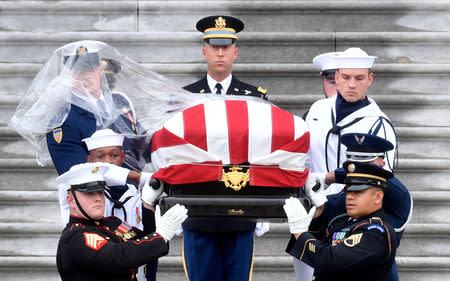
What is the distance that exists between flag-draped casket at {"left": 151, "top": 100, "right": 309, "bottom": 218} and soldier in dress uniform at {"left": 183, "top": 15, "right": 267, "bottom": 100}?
4.42 feet

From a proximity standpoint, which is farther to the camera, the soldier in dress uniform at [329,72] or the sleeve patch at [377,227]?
the soldier in dress uniform at [329,72]

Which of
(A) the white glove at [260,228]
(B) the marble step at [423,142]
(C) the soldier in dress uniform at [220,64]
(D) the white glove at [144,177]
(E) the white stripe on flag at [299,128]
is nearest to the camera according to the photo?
(E) the white stripe on flag at [299,128]

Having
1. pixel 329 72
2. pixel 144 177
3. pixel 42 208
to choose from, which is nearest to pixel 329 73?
pixel 329 72

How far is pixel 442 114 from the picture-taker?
26.8 ft

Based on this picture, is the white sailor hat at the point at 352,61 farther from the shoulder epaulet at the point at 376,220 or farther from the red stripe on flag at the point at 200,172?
the red stripe on flag at the point at 200,172

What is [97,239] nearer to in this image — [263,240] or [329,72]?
[329,72]

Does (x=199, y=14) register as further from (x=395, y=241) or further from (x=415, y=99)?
(x=395, y=241)

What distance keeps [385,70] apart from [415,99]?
1.25 ft

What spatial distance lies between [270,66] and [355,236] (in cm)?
360

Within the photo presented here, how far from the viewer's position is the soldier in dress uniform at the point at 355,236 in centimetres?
484

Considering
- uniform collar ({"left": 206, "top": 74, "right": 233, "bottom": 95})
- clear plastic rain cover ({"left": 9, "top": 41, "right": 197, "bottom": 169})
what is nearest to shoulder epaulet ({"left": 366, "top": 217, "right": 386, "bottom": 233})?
clear plastic rain cover ({"left": 9, "top": 41, "right": 197, "bottom": 169})

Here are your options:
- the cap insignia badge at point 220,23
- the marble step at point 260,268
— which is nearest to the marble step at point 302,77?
the marble step at point 260,268

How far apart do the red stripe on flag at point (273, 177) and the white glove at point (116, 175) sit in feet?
2.86

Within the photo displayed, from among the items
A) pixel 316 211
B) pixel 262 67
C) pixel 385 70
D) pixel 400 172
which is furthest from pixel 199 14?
pixel 316 211
